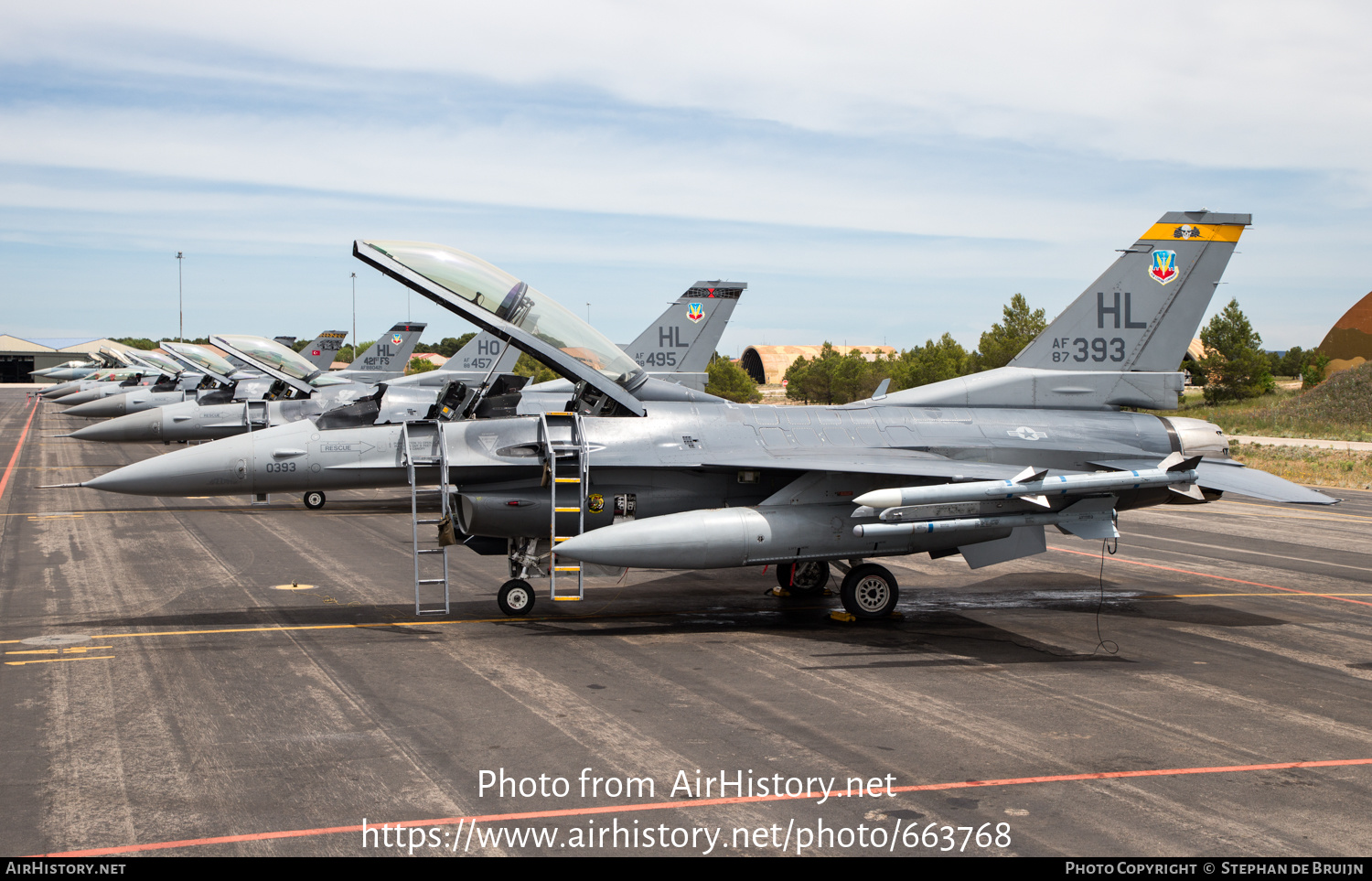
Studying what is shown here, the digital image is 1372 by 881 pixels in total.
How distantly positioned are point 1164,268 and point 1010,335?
4974 centimetres

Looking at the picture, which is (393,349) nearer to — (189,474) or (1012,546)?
(189,474)

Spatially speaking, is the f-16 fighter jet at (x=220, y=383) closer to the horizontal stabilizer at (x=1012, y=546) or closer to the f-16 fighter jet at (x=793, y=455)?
the f-16 fighter jet at (x=793, y=455)

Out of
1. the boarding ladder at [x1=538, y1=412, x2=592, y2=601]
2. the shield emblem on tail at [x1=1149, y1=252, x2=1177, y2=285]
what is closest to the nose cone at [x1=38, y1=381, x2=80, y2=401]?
the boarding ladder at [x1=538, y1=412, x2=592, y2=601]

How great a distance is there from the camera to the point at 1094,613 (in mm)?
12586

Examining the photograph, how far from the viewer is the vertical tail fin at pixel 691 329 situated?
27.5 meters

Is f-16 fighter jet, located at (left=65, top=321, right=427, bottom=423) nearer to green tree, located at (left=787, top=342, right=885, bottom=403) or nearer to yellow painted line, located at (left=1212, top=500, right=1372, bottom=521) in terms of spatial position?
yellow painted line, located at (left=1212, top=500, right=1372, bottom=521)

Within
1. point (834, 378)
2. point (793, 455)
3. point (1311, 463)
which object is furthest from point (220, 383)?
point (834, 378)

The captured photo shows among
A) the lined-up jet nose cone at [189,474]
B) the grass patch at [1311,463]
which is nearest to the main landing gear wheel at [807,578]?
the lined-up jet nose cone at [189,474]

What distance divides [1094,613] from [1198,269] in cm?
481

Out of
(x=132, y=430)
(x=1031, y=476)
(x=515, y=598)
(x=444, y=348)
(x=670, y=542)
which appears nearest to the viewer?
(x=1031, y=476)

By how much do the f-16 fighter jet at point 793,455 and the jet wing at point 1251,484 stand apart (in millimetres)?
37

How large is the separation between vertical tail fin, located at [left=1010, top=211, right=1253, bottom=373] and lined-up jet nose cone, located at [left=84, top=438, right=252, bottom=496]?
11100mm

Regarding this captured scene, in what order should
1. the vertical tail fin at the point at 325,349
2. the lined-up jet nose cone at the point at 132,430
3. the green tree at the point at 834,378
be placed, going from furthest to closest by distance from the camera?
1. the green tree at the point at 834,378
2. the vertical tail fin at the point at 325,349
3. the lined-up jet nose cone at the point at 132,430

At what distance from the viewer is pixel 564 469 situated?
11.5 meters
